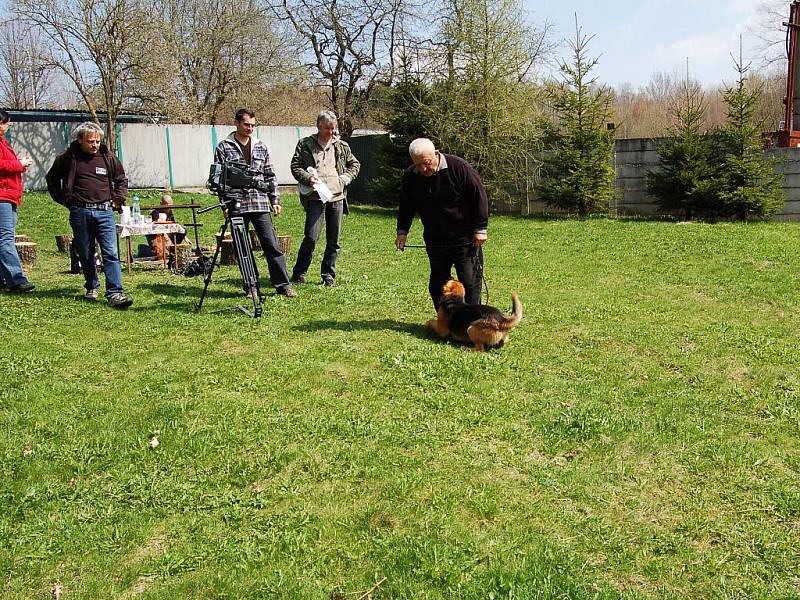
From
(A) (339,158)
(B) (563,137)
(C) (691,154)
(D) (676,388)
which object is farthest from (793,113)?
(D) (676,388)

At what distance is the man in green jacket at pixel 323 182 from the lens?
24.6 feet

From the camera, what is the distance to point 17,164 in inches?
288

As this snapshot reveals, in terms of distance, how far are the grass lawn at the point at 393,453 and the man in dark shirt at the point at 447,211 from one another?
2.11ft

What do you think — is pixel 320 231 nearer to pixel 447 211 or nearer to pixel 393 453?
pixel 447 211

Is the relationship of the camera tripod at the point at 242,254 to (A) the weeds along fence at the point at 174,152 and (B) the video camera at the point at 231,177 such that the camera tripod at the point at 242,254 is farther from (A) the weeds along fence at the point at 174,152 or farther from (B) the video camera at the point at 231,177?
(A) the weeds along fence at the point at 174,152

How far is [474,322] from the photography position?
5258mm

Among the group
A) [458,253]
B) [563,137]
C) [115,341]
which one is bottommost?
[115,341]

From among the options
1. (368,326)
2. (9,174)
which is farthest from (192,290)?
(368,326)

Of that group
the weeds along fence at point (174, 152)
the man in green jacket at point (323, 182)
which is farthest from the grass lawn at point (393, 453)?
the weeds along fence at point (174, 152)

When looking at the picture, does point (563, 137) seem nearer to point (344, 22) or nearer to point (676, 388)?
point (676, 388)

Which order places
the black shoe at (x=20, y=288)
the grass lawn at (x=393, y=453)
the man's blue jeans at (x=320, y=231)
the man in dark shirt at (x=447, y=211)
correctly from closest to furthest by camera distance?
the grass lawn at (x=393, y=453)
the man in dark shirt at (x=447, y=211)
the black shoe at (x=20, y=288)
the man's blue jeans at (x=320, y=231)

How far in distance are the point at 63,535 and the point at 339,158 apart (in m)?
5.62

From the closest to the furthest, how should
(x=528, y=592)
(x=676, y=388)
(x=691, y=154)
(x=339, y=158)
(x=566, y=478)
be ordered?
1. (x=528, y=592)
2. (x=566, y=478)
3. (x=676, y=388)
4. (x=339, y=158)
5. (x=691, y=154)

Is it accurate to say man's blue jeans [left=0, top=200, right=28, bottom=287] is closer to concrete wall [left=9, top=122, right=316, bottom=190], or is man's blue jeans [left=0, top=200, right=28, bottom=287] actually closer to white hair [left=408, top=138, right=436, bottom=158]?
white hair [left=408, top=138, right=436, bottom=158]
